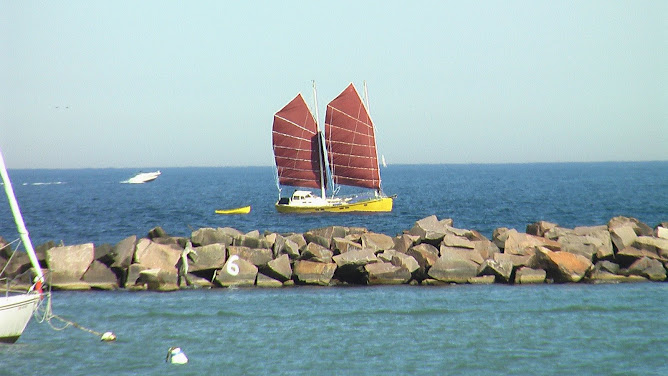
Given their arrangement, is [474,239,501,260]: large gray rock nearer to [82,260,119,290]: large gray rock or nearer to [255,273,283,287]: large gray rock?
[255,273,283,287]: large gray rock

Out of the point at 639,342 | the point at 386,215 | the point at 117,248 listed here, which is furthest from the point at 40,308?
the point at 386,215

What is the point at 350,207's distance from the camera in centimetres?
5278

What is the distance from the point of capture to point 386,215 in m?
50.0

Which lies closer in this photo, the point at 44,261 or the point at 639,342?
the point at 639,342

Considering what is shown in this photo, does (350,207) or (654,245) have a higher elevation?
(654,245)

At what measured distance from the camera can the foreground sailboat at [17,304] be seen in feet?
41.8

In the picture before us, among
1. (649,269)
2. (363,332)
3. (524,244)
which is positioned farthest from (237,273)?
(649,269)

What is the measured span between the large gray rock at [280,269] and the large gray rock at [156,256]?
2263mm

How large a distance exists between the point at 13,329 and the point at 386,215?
37.9 metres

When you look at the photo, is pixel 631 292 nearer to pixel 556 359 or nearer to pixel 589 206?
pixel 556 359

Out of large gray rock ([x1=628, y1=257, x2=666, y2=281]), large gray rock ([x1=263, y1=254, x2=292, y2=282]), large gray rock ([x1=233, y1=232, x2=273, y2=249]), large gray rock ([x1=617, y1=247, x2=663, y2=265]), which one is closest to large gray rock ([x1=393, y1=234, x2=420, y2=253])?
large gray rock ([x1=263, y1=254, x2=292, y2=282])

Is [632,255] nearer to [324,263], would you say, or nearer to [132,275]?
[324,263]

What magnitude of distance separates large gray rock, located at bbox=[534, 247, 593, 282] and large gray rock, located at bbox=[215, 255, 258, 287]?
22.7ft

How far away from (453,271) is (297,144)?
114 ft
